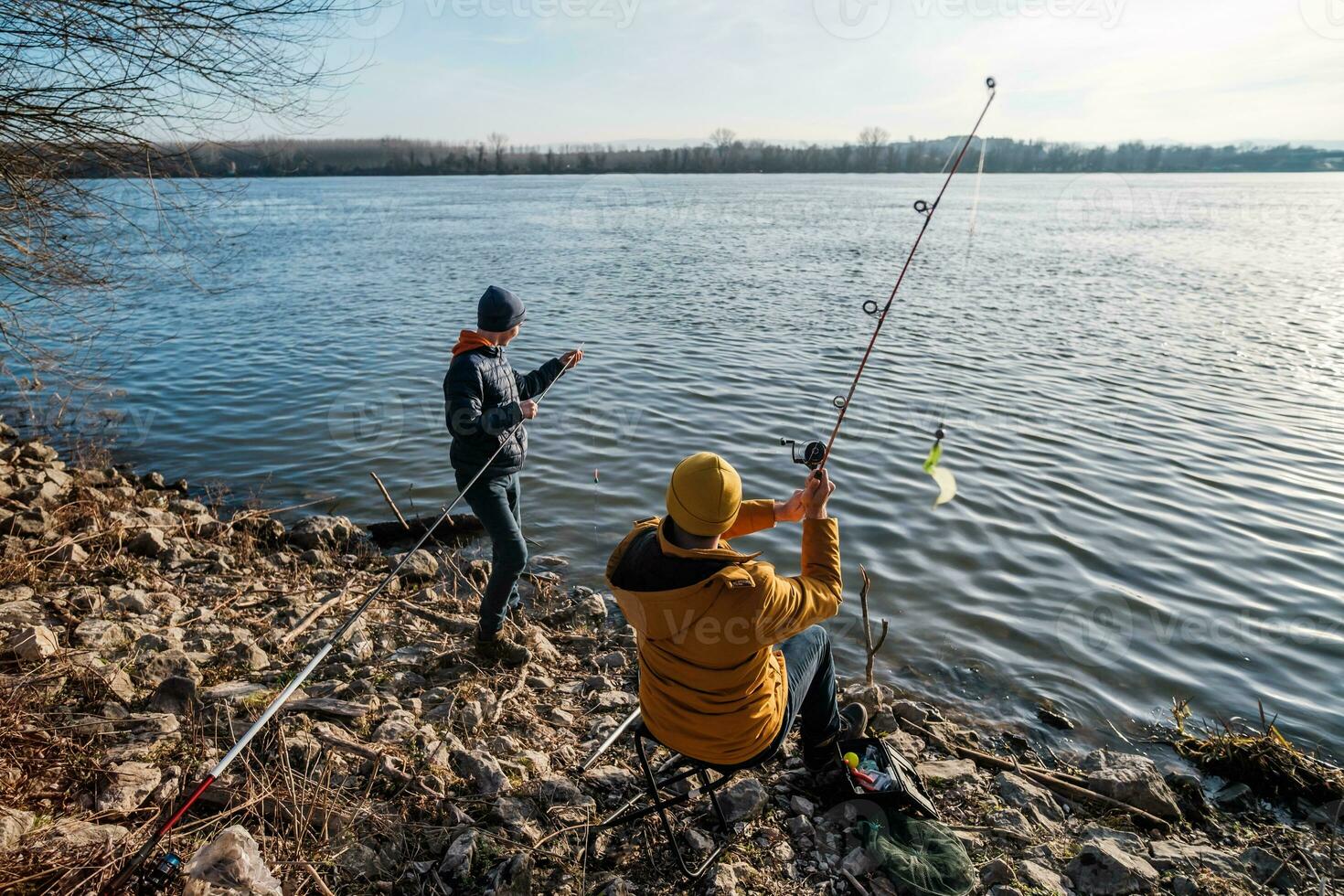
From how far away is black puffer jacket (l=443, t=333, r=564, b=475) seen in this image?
15.5 ft

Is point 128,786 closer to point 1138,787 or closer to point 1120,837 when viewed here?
point 1120,837

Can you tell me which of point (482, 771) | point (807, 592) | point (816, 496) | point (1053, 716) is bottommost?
point (1053, 716)

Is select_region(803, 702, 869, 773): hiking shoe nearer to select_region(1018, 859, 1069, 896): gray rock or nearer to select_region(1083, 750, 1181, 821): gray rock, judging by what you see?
select_region(1018, 859, 1069, 896): gray rock

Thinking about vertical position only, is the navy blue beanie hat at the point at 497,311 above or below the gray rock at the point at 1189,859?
above

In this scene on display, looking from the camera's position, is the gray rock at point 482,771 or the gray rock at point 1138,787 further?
the gray rock at point 1138,787

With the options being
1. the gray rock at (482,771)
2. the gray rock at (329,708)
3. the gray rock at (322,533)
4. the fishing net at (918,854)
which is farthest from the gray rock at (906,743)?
the gray rock at (322,533)

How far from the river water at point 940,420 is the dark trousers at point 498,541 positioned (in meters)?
2.21

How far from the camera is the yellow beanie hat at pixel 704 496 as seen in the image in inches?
114

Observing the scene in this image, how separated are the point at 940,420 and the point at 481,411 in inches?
311

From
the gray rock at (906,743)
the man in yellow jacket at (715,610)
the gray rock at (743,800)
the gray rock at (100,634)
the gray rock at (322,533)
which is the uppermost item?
the man in yellow jacket at (715,610)

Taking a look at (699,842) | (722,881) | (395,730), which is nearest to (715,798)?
Result: (699,842)

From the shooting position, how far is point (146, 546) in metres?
6.59

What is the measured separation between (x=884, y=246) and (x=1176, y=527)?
22989 millimetres

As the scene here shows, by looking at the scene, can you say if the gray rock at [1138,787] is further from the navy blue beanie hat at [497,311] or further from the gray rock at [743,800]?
→ the navy blue beanie hat at [497,311]
